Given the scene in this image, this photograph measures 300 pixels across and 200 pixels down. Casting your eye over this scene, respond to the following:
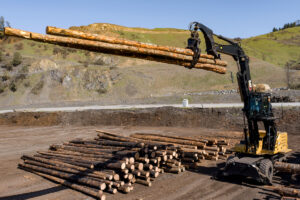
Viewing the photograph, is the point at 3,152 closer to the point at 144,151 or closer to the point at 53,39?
the point at 144,151

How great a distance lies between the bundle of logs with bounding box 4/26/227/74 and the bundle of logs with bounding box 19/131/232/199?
4628 millimetres

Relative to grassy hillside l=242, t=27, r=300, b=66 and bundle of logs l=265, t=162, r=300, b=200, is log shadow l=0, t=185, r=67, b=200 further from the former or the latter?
grassy hillside l=242, t=27, r=300, b=66

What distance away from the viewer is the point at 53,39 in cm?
611

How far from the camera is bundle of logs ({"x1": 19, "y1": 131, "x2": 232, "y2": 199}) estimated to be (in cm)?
991

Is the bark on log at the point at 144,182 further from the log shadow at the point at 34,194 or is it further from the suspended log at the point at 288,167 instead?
the suspended log at the point at 288,167

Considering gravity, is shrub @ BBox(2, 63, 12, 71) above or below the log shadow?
above

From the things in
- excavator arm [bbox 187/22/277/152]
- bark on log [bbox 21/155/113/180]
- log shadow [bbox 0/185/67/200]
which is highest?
excavator arm [bbox 187/22/277/152]

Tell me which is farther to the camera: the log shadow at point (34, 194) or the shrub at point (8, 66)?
the shrub at point (8, 66)

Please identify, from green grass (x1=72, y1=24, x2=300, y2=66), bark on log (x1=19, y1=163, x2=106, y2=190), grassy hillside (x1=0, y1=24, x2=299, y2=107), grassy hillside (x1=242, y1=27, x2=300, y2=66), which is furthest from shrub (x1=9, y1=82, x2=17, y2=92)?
grassy hillside (x1=242, y1=27, x2=300, y2=66)

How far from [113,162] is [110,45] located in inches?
212

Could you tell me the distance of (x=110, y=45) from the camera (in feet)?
22.3

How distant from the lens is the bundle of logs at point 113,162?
9.91 metres

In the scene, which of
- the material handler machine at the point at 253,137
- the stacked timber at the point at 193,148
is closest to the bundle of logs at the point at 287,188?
the material handler machine at the point at 253,137

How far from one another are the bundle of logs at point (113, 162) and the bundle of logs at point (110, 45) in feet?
15.2
